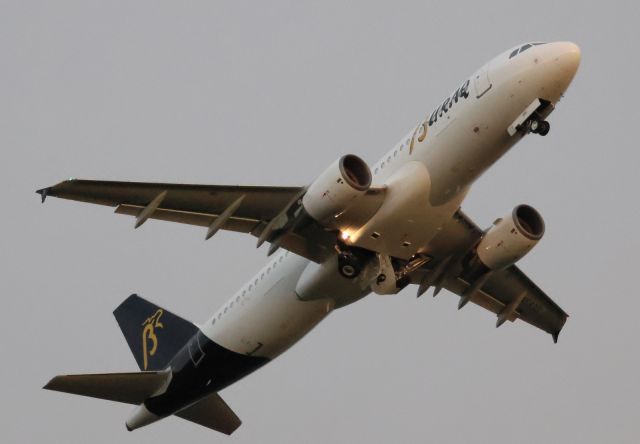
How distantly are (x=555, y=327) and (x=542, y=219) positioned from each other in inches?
272

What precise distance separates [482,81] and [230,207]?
758cm

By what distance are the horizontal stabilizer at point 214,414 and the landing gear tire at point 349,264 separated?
807cm

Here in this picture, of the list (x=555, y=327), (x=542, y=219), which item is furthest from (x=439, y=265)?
(x=555, y=327)

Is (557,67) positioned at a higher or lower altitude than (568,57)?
lower

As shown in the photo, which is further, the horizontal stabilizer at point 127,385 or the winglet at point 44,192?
the horizontal stabilizer at point 127,385

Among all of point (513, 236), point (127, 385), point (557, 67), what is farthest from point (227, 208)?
point (557, 67)

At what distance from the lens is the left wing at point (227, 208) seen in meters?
31.9

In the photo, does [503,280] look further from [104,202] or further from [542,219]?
[104,202]

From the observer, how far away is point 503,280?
38875 millimetres

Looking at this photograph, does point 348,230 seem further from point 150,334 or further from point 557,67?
point 150,334

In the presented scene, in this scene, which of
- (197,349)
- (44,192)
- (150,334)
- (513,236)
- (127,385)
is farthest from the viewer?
(150,334)

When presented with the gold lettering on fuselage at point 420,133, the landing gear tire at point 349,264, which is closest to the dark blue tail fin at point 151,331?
the landing gear tire at point 349,264

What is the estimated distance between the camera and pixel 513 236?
34.1 meters

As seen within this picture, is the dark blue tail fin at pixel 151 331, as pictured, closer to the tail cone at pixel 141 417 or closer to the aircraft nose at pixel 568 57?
the tail cone at pixel 141 417
